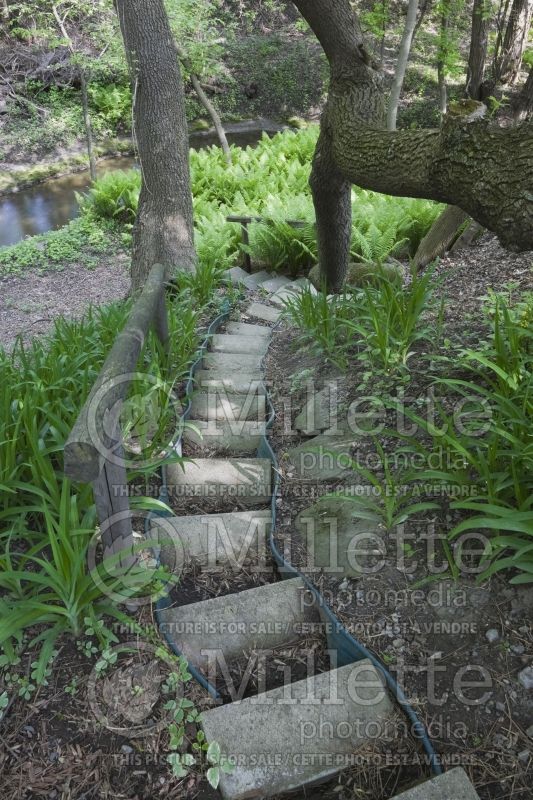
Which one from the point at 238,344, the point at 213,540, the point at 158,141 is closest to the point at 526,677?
the point at 213,540

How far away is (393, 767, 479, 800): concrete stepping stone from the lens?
1.46m

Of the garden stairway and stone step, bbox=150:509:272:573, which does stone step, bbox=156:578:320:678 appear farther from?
stone step, bbox=150:509:272:573

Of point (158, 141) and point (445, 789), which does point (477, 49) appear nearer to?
point (158, 141)

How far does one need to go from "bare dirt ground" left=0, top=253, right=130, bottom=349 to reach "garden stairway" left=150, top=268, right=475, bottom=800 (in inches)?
175

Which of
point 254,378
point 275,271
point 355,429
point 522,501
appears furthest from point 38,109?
point 522,501

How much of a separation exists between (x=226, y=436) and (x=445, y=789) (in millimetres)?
2082

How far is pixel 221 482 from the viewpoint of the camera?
2.84 metres

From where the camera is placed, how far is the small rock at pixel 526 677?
66.5 inches

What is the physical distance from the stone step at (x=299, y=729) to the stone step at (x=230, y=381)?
7.02 feet

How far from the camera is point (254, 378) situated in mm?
3916

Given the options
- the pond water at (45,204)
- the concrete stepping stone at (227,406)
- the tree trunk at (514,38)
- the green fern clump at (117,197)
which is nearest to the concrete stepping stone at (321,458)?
the concrete stepping stone at (227,406)

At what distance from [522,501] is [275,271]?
562 cm

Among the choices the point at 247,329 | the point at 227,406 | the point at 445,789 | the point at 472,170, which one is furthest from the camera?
the point at 247,329

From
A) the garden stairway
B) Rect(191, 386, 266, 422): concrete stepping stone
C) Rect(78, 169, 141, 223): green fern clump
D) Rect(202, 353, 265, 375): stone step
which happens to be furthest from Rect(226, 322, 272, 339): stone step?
Rect(78, 169, 141, 223): green fern clump
